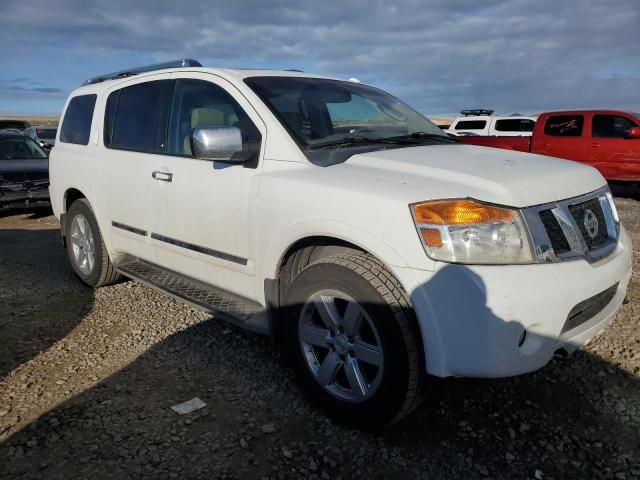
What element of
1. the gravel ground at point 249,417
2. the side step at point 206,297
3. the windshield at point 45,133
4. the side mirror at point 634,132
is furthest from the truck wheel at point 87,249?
the windshield at point 45,133

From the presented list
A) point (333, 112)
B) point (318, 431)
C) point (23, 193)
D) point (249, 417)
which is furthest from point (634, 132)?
point (23, 193)

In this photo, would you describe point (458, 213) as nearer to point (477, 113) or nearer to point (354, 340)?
point (354, 340)

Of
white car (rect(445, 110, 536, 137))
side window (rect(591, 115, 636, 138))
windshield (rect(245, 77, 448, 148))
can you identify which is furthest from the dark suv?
white car (rect(445, 110, 536, 137))

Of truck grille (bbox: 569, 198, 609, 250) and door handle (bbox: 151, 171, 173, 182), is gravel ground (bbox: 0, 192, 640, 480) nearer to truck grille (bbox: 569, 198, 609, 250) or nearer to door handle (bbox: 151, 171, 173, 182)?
truck grille (bbox: 569, 198, 609, 250)

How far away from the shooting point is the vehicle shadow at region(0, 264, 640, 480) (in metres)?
2.50

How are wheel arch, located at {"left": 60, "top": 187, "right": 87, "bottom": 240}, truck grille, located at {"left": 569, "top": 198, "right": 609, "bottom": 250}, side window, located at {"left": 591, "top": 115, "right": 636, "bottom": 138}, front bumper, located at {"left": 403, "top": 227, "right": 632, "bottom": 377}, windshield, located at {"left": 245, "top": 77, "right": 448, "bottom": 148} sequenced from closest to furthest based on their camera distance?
front bumper, located at {"left": 403, "top": 227, "right": 632, "bottom": 377}, truck grille, located at {"left": 569, "top": 198, "right": 609, "bottom": 250}, windshield, located at {"left": 245, "top": 77, "right": 448, "bottom": 148}, wheel arch, located at {"left": 60, "top": 187, "right": 87, "bottom": 240}, side window, located at {"left": 591, "top": 115, "right": 636, "bottom": 138}

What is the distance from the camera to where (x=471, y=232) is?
92.9 inches

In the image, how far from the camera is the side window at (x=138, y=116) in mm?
4008

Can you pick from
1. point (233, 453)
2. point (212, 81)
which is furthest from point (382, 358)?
point (212, 81)

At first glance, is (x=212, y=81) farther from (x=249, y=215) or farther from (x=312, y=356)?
(x=312, y=356)

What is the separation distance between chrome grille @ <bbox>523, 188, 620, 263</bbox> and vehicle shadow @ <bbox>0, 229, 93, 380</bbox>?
10.4 feet

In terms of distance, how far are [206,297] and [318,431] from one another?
1191 mm

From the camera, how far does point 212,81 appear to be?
3600 millimetres

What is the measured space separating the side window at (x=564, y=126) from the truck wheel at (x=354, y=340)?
1119 cm
